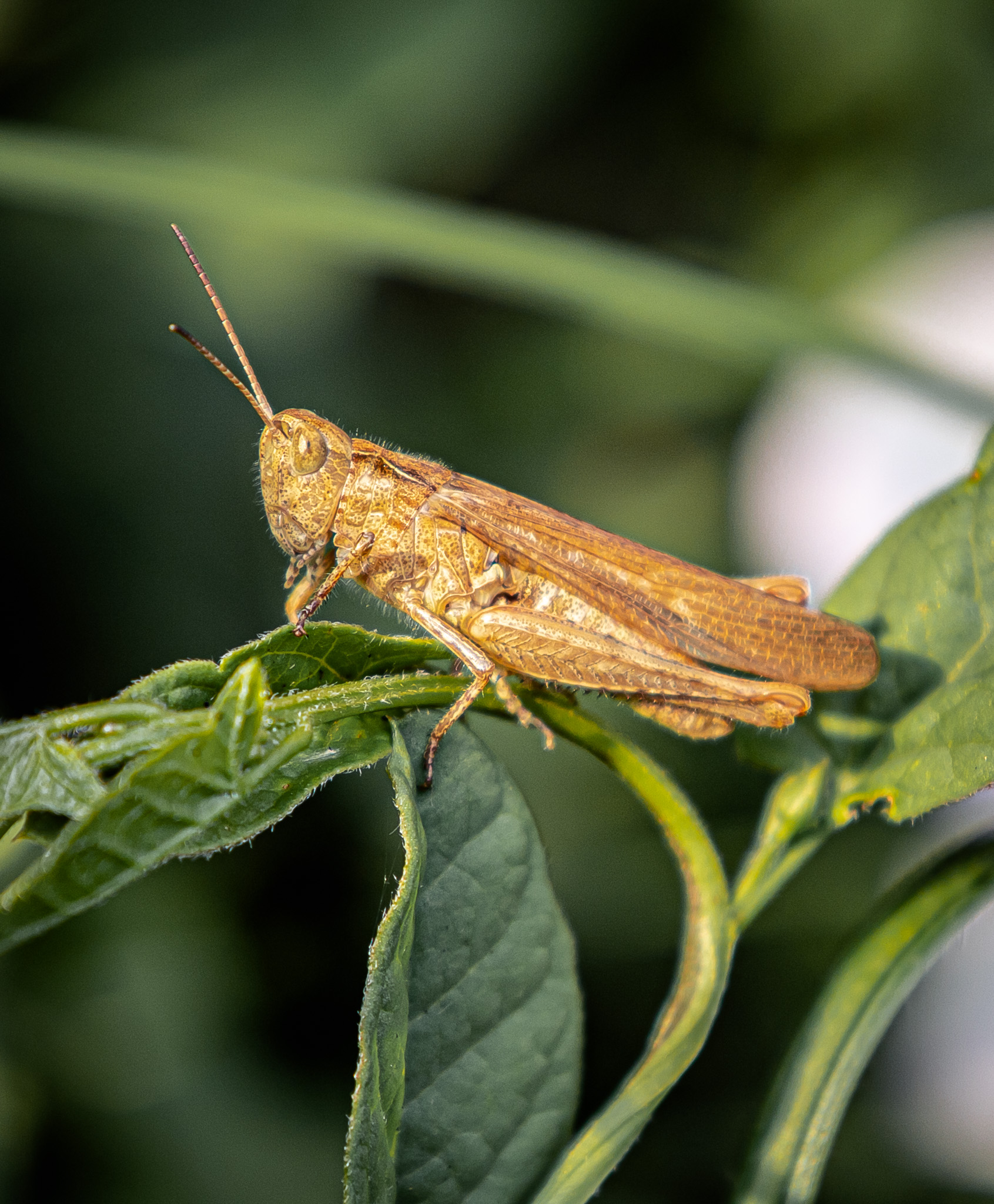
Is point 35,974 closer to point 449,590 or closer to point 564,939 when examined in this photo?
point 449,590

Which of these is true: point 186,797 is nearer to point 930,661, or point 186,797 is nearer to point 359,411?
point 930,661

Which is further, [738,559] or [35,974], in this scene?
[738,559]

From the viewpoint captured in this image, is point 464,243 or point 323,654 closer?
point 323,654

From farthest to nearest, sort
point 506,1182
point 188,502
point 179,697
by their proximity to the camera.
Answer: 1. point 188,502
2. point 506,1182
3. point 179,697

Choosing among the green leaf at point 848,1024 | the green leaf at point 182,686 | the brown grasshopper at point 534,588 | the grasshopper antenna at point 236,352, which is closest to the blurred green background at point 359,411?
the grasshopper antenna at point 236,352

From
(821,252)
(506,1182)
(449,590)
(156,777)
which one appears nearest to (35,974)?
(449,590)

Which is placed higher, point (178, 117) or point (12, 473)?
point (178, 117)

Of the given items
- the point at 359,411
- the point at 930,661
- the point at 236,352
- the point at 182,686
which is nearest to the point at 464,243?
the point at 236,352

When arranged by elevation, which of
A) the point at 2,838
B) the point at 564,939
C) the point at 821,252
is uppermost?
the point at 821,252
